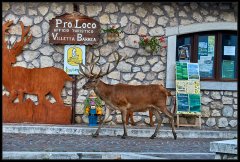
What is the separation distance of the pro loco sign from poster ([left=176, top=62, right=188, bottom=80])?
218 centimetres

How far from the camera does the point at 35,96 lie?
46.1ft

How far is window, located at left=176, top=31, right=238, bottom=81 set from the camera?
14.5m

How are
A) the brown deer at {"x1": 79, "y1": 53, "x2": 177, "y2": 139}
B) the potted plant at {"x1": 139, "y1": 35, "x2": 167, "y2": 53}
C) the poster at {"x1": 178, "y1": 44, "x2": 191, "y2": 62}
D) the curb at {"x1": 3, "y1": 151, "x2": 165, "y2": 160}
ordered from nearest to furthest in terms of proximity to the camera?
the curb at {"x1": 3, "y1": 151, "x2": 165, "y2": 160}
the brown deer at {"x1": 79, "y1": 53, "x2": 177, "y2": 139}
the potted plant at {"x1": 139, "y1": 35, "x2": 167, "y2": 53}
the poster at {"x1": 178, "y1": 44, "x2": 191, "y2": 62}

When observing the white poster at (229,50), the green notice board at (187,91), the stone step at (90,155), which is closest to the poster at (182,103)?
the green notice board at (187,91)

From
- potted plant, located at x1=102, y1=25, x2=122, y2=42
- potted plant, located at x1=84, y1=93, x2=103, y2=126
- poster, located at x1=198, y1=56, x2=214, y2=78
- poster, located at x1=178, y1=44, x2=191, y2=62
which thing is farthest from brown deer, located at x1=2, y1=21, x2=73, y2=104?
poster, located at x1=198, y1=56, x2=214, y2=78

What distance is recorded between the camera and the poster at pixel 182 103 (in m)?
14.0

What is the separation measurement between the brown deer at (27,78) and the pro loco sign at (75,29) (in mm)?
700

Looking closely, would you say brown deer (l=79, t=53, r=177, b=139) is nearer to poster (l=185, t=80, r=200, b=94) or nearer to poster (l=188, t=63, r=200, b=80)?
poster (l=185, t=80, r=200, b=94)

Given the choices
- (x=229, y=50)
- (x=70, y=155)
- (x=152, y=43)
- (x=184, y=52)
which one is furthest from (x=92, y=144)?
(x=229, y=50)

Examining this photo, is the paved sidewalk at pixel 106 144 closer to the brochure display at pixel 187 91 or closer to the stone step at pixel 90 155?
the stone step at pixel 90 155

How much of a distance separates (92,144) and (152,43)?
3837 mm

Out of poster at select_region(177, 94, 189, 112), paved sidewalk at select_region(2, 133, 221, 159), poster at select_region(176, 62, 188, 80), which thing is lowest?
paved sidewalk at select_region(2, 133, 221, 159)

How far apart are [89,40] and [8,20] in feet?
6.84

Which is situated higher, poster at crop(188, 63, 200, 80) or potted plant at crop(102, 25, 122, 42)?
potted plant at crop(102, 25, 122, 42)
